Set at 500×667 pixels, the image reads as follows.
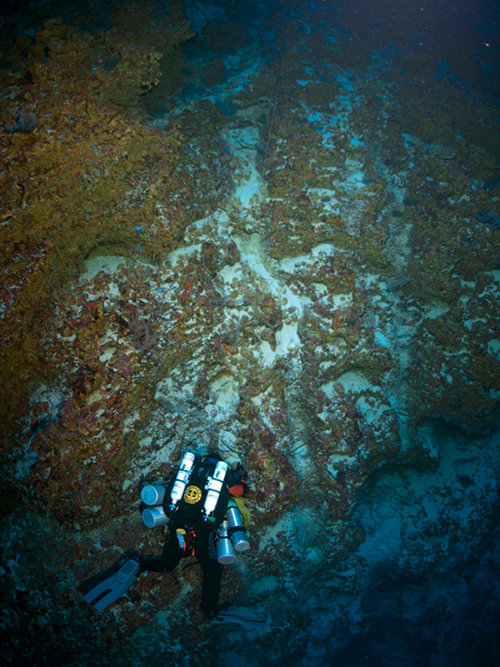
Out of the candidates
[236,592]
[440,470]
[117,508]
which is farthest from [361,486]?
[117,508]

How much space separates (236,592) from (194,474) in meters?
1.43

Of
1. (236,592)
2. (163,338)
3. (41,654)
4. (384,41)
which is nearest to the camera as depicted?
(41,654)

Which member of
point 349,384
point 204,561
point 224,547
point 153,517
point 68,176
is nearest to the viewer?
point 224,547

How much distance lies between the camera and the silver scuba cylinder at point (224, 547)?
267 cm

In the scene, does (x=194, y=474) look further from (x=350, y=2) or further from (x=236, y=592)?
(x=350, y=2)

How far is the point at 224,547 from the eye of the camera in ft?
8.89

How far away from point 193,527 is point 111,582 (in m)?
0.85

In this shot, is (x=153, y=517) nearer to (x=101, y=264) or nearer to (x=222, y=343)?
(x=222, y=343)

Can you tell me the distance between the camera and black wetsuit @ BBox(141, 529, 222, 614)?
289 centimetres

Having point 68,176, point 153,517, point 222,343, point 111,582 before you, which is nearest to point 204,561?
point 153,517

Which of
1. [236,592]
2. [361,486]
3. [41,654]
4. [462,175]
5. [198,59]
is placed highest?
[198,59]

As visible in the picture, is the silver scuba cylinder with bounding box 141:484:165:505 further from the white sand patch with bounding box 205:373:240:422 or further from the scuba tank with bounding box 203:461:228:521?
the white sand patch with bounding box 205:373:240:422

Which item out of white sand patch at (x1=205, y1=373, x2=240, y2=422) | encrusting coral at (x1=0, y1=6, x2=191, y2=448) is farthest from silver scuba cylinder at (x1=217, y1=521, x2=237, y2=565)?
encrusting coral at (x1=0, y1=6, x2=191, y2=448)

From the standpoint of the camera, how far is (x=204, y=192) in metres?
4.02
